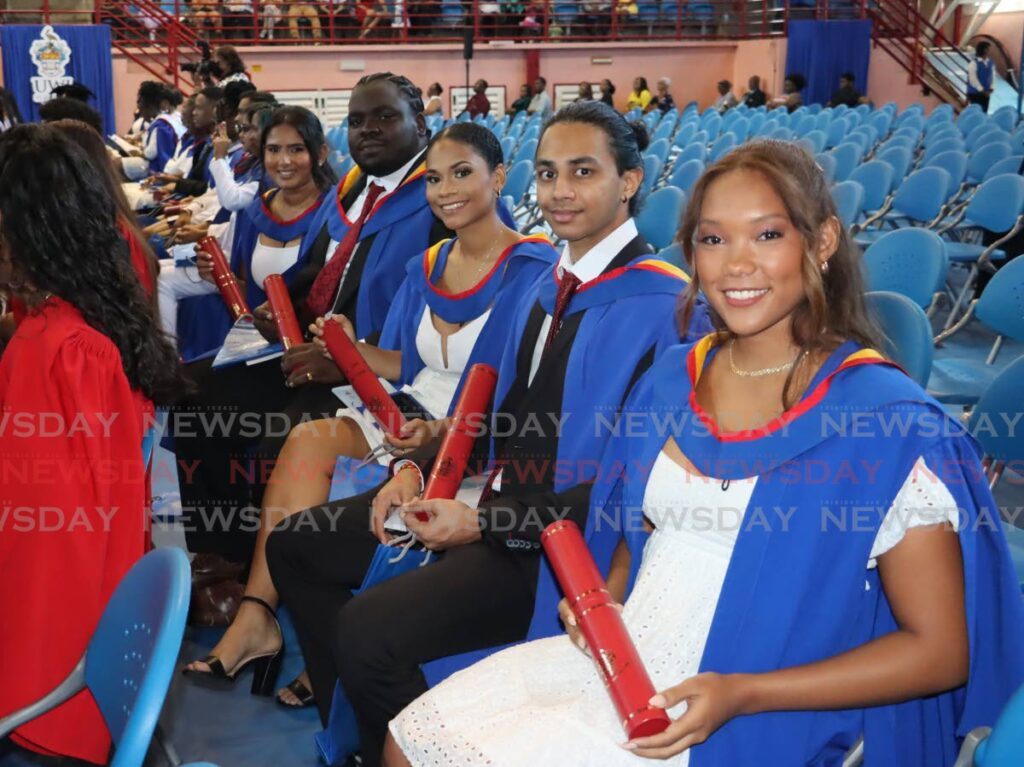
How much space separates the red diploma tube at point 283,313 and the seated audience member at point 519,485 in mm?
884

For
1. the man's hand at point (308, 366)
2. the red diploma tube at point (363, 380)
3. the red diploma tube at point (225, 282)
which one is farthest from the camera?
the red diploma tube at point (225, 282)

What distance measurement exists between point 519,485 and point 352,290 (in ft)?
4.37

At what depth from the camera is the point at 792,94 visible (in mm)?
15414

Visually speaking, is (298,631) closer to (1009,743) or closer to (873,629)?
(873,629)

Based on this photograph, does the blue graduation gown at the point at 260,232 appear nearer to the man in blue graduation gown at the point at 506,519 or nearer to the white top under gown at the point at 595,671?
the man in blue graduation gown at the point at 506,519

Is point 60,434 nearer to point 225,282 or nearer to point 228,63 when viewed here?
point 225,282

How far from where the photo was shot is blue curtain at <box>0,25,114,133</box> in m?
15.0

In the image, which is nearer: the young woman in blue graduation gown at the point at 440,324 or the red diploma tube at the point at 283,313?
the young woman in blue graduation gown at the point at 440,324

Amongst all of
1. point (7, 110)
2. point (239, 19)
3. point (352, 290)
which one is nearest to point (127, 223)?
point (352, 290)

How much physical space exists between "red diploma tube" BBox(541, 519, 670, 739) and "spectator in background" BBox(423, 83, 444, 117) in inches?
514

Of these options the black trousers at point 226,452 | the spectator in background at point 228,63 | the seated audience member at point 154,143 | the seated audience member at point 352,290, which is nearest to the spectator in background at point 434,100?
the seated audience member at point 154,143

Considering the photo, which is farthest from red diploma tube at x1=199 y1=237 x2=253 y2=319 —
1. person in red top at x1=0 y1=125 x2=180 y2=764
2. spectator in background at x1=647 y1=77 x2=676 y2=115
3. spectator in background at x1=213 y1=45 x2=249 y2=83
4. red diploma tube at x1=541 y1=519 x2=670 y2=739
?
spectator in background at x1=647 y1=77 x2=676 y2=115

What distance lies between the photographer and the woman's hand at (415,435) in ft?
8.36

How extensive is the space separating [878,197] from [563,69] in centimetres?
1266
